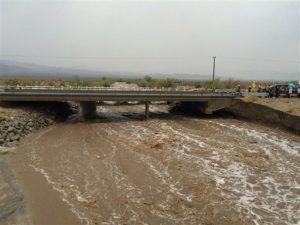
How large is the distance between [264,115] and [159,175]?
2226 cm

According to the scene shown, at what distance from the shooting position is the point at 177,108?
171 ft

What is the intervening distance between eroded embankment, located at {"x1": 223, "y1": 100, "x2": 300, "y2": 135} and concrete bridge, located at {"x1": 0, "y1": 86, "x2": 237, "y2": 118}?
1.53 meters

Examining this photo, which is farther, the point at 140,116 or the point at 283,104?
the point at 140,116

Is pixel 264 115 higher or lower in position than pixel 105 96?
lower

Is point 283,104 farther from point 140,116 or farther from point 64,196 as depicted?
point 64,196

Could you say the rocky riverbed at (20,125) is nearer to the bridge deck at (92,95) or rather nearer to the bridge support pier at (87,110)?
the bridge deck at (92,95)

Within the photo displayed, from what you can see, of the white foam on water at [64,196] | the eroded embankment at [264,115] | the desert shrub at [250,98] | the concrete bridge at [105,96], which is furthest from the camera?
the desert shrub at [250,98]

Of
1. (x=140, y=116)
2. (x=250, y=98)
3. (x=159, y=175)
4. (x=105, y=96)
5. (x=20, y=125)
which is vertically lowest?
(x=140, y=116)

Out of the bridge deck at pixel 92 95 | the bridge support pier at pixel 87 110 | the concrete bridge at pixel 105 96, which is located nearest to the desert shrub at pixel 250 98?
the concrete bridge at pixel 105 96

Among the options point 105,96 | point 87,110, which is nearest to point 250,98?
point 105,96

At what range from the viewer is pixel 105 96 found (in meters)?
39.3

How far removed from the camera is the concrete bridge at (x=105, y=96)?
3794cm

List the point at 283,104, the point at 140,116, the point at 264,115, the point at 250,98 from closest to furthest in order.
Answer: the point at 264,115 → the point at 283,104 → the point at 250,98 → the point at 140,116

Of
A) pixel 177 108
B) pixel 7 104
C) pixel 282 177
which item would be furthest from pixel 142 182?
pixel 177 108
